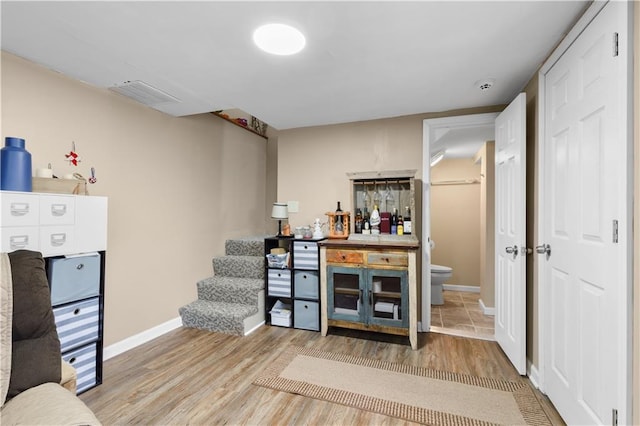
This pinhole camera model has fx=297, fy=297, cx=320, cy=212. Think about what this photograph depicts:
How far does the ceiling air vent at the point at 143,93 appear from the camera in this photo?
7.78 ft

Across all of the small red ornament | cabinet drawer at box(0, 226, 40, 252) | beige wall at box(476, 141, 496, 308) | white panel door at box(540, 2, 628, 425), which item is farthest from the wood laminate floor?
the small red ornament

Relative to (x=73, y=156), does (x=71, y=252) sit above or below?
below

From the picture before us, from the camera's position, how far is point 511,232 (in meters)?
2.36

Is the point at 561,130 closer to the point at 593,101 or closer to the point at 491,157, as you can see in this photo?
the point at 593,101

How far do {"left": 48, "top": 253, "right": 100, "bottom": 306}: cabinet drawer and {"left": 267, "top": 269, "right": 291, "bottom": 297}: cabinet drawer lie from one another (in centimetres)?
162

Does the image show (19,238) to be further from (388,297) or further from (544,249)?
(544,249)

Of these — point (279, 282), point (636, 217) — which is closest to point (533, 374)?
point (636, 217)

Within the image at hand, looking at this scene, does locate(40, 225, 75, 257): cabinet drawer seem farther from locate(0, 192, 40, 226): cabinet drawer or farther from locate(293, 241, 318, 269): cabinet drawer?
locate(293, 241, 318, 269): cabinet drawer

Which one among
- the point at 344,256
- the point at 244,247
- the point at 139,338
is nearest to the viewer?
the point at 139,338

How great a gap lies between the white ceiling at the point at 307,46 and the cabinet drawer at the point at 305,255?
1464mm

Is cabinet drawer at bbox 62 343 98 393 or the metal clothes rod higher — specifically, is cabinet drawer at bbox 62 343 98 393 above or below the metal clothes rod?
below

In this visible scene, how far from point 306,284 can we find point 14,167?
2.41 meters

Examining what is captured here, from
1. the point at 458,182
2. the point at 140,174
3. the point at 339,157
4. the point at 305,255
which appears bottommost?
the point at 305,255

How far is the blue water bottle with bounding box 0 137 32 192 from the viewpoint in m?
1.71
